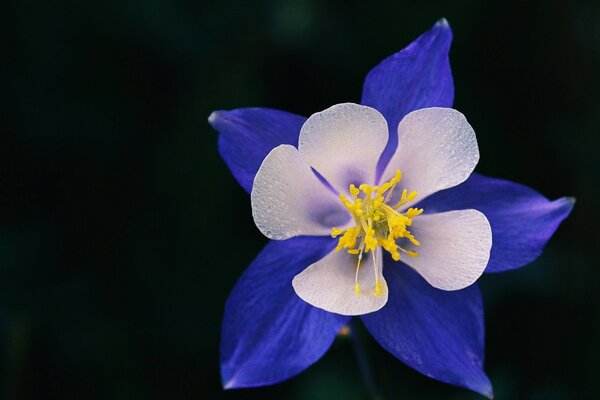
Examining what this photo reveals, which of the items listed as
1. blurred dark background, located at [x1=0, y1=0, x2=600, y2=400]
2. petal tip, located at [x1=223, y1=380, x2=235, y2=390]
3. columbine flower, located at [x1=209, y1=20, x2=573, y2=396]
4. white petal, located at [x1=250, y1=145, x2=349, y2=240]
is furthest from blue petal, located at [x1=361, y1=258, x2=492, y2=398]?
blurred dark background, located at [x1=0, y1=0, x2=600, y2=400]

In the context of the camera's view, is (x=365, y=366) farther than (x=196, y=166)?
No

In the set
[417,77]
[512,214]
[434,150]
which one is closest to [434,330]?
[512,214]

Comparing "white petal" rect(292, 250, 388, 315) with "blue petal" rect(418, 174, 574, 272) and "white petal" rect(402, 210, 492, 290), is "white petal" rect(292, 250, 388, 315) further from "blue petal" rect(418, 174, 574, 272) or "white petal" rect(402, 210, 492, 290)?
"blue petal" rect(418, 174, 574, 272)

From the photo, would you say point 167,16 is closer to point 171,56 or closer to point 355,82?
point 171,56

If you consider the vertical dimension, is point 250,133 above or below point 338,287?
above

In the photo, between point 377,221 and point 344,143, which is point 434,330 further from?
point 344,143

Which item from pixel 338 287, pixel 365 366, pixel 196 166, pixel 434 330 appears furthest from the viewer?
pixel 196 166

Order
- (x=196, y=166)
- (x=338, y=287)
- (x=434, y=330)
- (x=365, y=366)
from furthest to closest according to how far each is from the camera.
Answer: (x=196, y=166) < (x=365, y=366) < (x=434, y=330) < (x=338, y=287)
